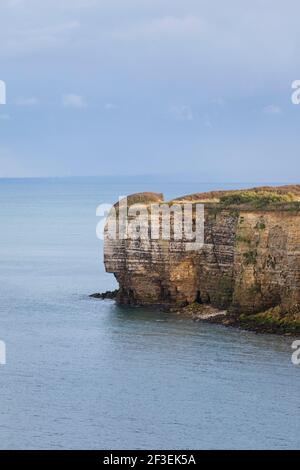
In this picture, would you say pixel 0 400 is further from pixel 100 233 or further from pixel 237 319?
pixel 100 233

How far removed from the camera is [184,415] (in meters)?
65.9

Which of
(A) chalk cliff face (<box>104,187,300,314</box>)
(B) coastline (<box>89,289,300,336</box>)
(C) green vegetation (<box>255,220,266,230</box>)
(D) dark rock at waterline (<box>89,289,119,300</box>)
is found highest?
(C) green vegetation (<box>255,220,266,230</box>)

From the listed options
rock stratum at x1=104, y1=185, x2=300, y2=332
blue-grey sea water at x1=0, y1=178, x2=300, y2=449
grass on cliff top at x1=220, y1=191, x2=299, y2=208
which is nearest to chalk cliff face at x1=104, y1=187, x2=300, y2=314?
rock stratum at x1=104, y1=185, x2=300, y2=332

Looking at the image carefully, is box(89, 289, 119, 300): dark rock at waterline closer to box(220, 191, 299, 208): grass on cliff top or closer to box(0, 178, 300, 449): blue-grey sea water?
box(0, 178, 300, 449): blue-grey sea water

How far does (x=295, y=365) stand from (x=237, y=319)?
45.4 feet

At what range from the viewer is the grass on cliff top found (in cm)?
9319

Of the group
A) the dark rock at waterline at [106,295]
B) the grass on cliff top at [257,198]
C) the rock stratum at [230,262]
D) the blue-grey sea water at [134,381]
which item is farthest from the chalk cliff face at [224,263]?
the dark rock at waterline at [106,295]

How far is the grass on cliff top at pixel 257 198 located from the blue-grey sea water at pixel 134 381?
948cm

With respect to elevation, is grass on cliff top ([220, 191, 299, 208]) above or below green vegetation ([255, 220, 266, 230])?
above

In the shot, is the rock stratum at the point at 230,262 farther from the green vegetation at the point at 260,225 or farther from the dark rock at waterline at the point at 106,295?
the dark rock at waterline at the point at 106,295

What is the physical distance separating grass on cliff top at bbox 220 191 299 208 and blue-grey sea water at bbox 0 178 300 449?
948 cm

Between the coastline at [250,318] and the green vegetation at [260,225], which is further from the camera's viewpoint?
the green vegetation at [260,225]

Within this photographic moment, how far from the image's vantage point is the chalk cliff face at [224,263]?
87875 mm

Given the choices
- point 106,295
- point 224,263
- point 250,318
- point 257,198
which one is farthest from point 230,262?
point 106,295
